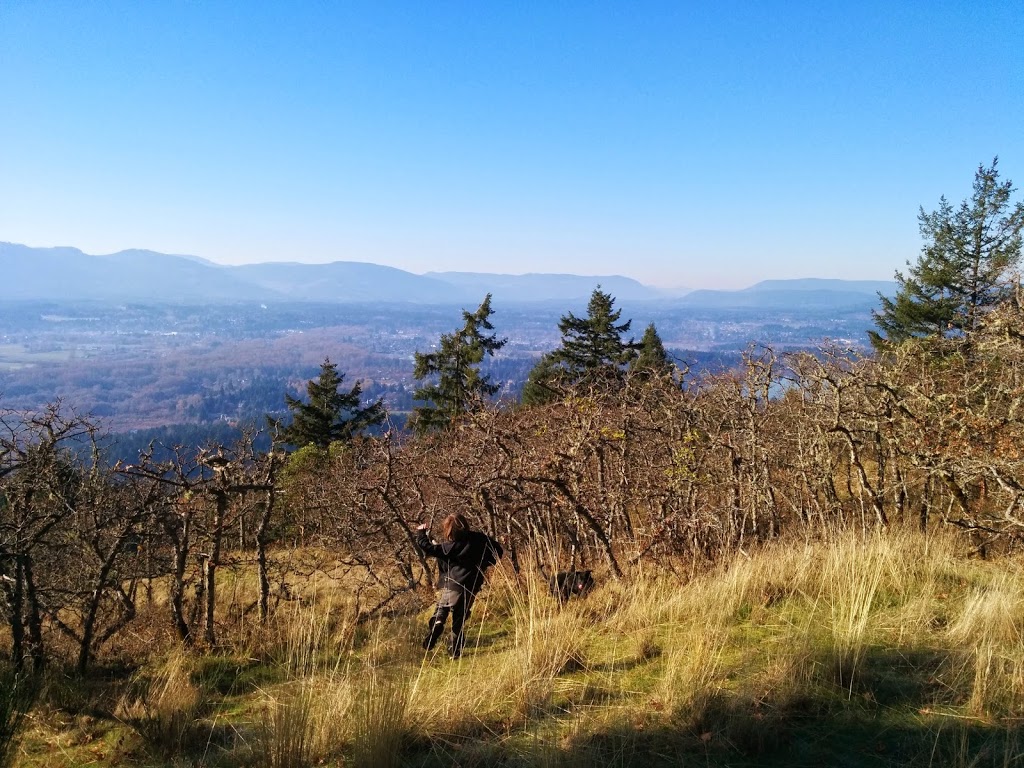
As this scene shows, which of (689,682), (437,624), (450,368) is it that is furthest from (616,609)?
(450,368)

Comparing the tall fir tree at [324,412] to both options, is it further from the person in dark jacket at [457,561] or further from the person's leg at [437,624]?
the person's leg at [437,624]

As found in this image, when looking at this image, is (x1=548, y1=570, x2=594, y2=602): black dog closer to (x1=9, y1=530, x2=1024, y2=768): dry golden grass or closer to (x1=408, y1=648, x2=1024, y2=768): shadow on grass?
(x1=9, y1=530, x2=1024, y2=768): dry golden grass

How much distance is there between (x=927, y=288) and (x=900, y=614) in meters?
23.7

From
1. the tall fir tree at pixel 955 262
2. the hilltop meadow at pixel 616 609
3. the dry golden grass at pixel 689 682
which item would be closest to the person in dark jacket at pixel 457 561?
the hilltop meadow at pixel 616 609

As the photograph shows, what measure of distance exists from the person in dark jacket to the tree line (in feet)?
1.48

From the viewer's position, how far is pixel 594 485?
7223mm

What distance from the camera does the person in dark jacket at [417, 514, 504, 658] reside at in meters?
4.91

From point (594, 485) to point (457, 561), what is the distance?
8.41ft

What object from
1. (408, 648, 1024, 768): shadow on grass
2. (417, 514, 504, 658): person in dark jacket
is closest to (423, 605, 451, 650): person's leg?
(417, 514, 504, 658): person in dark jacket

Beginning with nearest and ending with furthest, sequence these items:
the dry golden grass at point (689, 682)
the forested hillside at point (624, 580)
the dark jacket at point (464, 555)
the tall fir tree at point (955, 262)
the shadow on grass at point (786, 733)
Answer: the shadow on grass at point (786, 733), the dry golden grass at point (689, 682), the forested hillside at point (624, 580), the dark jacket at point (464, 555), the tall fir tree at point (955, 262)

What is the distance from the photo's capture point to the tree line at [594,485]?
17.0 feet

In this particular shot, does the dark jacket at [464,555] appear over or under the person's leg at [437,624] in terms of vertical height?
over

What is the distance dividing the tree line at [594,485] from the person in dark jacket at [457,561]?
17.7 inches

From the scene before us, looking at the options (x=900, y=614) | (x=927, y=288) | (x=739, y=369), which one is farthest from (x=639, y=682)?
(x=927, y=288)
